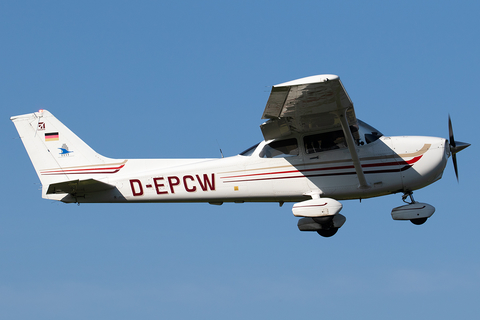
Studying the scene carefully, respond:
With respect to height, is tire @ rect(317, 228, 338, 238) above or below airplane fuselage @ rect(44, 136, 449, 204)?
below

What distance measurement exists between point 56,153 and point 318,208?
19.8 ft

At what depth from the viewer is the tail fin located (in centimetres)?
1266

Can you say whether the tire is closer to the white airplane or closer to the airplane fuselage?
the white airplane

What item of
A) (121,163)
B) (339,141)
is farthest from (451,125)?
(121,163)

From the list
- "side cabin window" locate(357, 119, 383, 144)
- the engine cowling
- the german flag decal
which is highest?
the german flag decal

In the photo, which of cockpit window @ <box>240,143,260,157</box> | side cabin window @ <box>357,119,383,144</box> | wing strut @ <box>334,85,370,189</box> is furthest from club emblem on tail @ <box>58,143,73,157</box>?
side cabin window @ <box>357,119,383,144</box>

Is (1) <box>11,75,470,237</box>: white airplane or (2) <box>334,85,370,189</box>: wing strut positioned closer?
(2) <box>334,85,370,189</box>: wing strut

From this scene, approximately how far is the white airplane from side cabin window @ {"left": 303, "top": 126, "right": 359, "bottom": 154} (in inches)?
0.8

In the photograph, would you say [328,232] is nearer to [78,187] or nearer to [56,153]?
[78,187]

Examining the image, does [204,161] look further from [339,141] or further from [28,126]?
[28,126]

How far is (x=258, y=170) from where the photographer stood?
11.8 meters

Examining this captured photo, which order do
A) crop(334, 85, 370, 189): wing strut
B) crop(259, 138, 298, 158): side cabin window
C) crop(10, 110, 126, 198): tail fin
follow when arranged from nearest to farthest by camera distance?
crop(334, 85, 370, 189): wing strut < crop(259, 138, 298, 158): side cabin window < crop(10, 110, 126, 198): tail fin

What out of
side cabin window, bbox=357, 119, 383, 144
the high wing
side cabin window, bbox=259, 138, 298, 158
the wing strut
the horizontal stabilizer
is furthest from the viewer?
the horizontal stabilizer

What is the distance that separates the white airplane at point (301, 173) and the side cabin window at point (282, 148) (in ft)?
0.07
